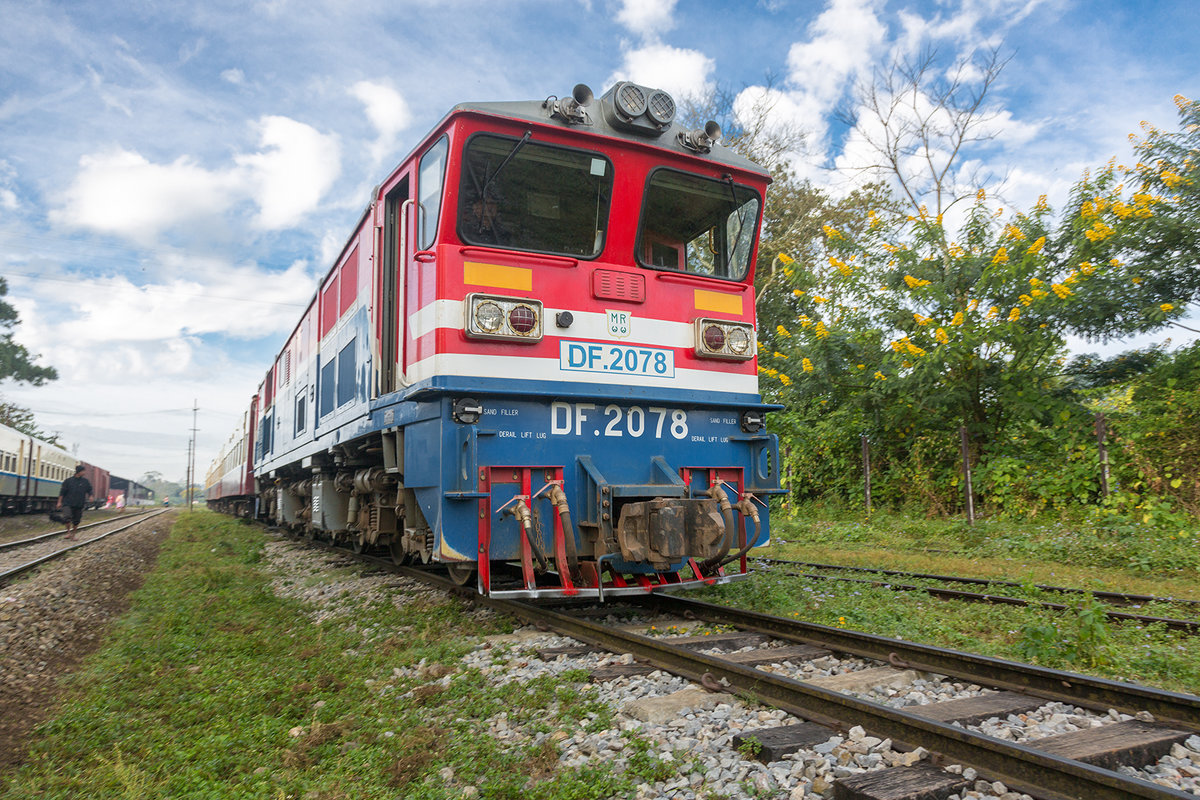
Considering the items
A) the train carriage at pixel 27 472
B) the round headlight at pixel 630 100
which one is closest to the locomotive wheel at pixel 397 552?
the round headlight at pixel 630 100

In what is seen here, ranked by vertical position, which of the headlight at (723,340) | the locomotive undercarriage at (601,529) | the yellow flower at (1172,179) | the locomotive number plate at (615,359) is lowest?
the locomotive undercarriage at (601,529)

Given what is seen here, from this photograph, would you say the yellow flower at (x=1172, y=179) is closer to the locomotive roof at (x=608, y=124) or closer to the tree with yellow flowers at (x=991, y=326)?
the tree with yellow flowers at (x=991, y=326)

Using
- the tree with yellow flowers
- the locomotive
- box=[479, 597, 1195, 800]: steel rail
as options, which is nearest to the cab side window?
the locomotive

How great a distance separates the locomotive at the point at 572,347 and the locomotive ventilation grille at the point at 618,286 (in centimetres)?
2

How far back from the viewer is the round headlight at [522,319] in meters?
5.10

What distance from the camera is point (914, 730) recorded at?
9.62ft

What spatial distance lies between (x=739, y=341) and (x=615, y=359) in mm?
1141

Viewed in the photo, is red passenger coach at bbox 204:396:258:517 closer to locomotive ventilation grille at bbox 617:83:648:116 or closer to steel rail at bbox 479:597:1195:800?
locomotive ventilation grille at bbox 617:83:648:116

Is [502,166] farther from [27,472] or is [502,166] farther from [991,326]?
[27,472]

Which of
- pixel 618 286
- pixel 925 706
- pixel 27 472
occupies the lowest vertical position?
pixel 925 706

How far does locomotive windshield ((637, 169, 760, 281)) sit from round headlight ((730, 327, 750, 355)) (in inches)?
18.6

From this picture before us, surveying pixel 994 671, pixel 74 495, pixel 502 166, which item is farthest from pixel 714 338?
pixel 74 495

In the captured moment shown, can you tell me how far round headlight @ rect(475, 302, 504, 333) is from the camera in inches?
196

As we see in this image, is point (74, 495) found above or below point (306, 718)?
above
